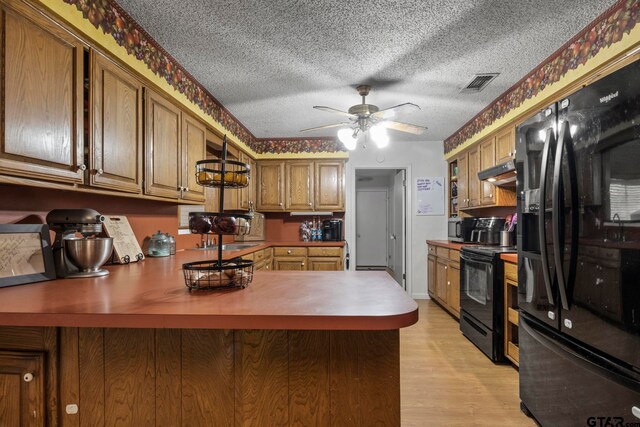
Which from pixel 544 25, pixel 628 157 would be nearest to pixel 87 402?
pixel 628 157

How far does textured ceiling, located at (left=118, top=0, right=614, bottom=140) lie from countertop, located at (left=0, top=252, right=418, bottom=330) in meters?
1.55

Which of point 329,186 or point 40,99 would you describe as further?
point 329,186

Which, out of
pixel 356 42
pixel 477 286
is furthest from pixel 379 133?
pixel 477 286

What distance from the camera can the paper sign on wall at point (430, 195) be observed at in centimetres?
466

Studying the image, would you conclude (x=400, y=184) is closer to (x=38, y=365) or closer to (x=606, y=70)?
(x=606, y=70)

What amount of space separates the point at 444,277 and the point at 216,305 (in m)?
3.53

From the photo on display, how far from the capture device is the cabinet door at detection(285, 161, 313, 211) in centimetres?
451

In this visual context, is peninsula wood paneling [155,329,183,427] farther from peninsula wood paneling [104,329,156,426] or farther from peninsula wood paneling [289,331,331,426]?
peninsula wood paneling [289,331,331,426]

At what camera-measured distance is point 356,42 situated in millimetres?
2096

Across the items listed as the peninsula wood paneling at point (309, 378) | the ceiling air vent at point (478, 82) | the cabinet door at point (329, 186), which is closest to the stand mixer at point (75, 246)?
the peninsula wood paneling at point (309, 378)

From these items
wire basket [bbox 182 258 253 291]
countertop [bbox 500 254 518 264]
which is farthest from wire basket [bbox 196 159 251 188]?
countertop [bbox 500 254 518 264]

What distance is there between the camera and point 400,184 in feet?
16.3

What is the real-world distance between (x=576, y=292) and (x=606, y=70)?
141 cm

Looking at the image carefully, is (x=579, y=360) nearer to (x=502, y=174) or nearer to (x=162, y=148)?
(x=502, y=174)
